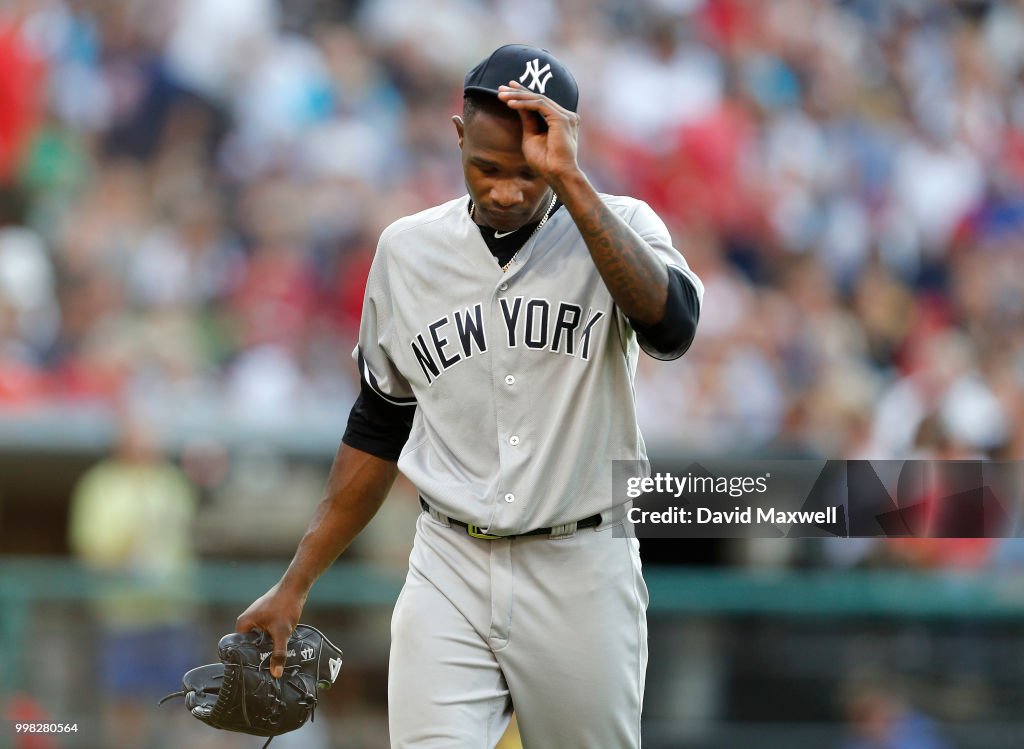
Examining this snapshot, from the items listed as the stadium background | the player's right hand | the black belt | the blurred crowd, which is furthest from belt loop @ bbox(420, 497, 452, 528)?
the blurred crowd

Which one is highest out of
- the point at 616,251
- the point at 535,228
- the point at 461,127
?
the point at 461,127

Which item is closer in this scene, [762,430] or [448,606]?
[448,606]

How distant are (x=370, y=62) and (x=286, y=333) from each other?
2.65m

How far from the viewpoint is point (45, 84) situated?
29.5ft

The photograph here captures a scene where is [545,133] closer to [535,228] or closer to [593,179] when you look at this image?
[535,228]

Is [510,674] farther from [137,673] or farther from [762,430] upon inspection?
[762,430]

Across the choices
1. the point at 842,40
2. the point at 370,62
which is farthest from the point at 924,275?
the point at 370,62

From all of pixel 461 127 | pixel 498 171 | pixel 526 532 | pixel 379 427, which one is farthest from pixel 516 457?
pixel 461 127

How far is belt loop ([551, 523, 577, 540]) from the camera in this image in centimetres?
310

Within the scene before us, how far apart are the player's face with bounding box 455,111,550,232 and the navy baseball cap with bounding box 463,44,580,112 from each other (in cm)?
7

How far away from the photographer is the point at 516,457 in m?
3.08

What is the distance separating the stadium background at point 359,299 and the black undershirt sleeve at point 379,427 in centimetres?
303

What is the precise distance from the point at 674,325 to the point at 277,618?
1134 millimetres

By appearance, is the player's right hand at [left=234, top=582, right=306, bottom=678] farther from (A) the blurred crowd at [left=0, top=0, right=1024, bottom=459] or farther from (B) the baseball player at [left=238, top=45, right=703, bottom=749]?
(A) the blurred crowd at [left=0, top=0, right=1024, bottom=459]
